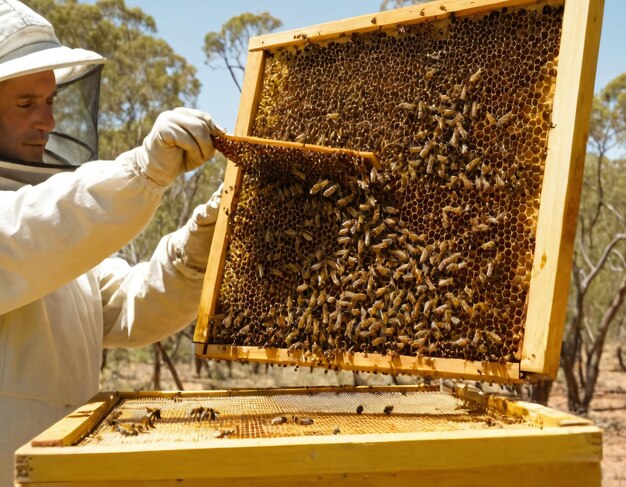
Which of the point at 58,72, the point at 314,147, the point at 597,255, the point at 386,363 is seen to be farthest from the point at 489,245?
the point at 597,255

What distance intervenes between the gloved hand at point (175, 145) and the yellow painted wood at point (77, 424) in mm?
947

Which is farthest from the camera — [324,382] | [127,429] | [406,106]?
[324,382]

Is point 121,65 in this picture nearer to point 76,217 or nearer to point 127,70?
point 127,70

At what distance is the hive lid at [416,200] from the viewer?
2.37 m

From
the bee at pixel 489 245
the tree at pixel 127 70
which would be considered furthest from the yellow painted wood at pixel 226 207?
the tree at pixel 127 70

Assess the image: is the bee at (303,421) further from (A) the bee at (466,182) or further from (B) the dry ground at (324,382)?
(B) the dry ground at (324,382)

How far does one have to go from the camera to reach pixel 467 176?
8.56 feet

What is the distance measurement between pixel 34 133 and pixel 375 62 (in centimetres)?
181

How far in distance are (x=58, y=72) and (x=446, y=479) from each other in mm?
3572

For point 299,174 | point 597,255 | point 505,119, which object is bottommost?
point 299,174

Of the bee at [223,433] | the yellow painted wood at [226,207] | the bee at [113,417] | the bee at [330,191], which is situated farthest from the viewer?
the yellow painted wood at [226,207]

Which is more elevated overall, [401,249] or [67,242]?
[401,249]

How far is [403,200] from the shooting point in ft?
8.88

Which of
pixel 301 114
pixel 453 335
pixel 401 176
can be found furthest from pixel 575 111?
pixel 301 114
